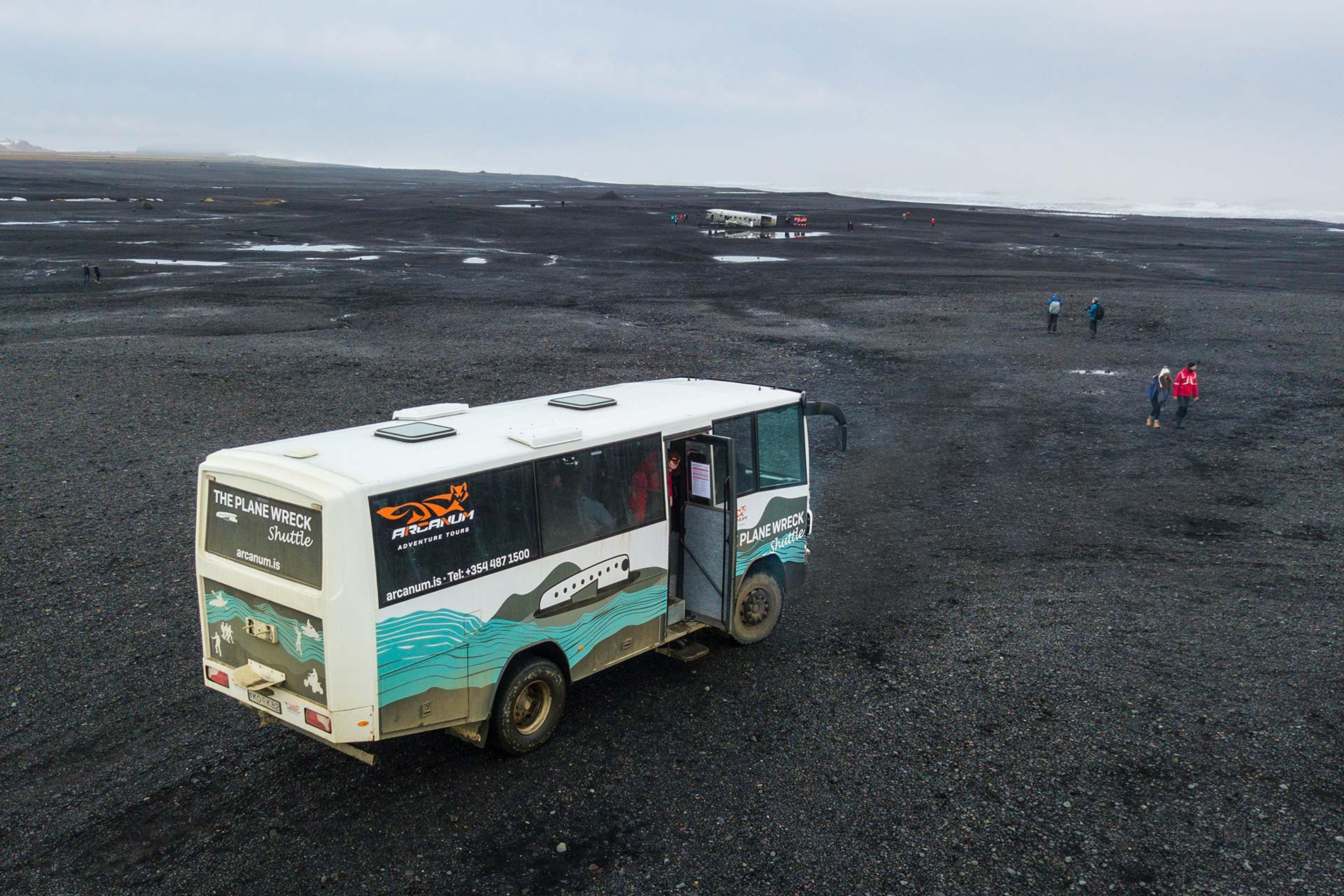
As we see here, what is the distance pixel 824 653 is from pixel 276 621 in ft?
20.5

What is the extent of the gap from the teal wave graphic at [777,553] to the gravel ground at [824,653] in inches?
33.7

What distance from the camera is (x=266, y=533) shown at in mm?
8031

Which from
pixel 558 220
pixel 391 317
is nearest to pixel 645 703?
pixel 391 317

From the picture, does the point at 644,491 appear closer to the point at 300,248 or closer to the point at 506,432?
the point at 506,432

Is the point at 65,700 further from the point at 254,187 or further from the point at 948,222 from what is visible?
the point at 254,187

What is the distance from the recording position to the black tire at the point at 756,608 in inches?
445

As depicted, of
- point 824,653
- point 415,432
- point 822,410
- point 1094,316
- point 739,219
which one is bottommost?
point 824,653

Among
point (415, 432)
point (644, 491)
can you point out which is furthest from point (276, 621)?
point (644, 491)

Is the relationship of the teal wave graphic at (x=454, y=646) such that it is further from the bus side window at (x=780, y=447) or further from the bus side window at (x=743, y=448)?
the bus side window at (x=780, y=447)

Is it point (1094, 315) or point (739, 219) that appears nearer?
point (1094, 315)

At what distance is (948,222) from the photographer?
95.8m

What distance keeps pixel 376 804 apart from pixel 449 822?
727 millimetres

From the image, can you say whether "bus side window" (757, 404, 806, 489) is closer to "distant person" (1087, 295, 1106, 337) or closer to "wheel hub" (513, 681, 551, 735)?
"wheel hub" (513, 681, 551, 735)

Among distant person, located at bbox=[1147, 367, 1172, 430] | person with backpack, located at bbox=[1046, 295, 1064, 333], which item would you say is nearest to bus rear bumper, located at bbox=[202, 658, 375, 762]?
distant person, located at bbox=[1147, 367, 1172, 430]
